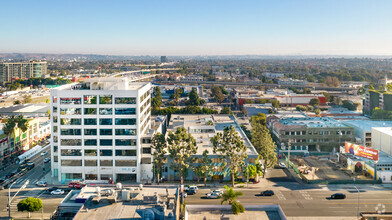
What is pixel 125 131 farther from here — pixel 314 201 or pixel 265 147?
pixel 314 201

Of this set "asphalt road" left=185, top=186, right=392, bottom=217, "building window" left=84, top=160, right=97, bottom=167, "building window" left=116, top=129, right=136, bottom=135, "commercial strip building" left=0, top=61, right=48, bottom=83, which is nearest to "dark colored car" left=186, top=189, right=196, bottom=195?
"asphalt road" left=185, top=186, right=392, bottom=217

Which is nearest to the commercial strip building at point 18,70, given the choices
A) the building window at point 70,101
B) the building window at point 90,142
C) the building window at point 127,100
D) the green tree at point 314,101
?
the green tree at point 314,101

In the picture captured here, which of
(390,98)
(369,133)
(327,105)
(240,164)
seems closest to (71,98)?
(240,164)

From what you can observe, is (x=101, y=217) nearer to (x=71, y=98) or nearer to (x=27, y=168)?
(x=71, y=98)

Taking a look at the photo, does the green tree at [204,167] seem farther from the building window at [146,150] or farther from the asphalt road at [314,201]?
the building window at [146,150]

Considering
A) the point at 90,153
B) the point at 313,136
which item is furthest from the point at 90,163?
the point at 313,136

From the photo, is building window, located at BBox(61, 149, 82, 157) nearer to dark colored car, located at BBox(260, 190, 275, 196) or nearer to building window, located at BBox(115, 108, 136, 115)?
building window, located at BBox(115, 108, 136, 115)

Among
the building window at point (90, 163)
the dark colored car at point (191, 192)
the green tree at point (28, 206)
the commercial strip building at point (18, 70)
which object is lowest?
the dark colored car at point (191, 192)
